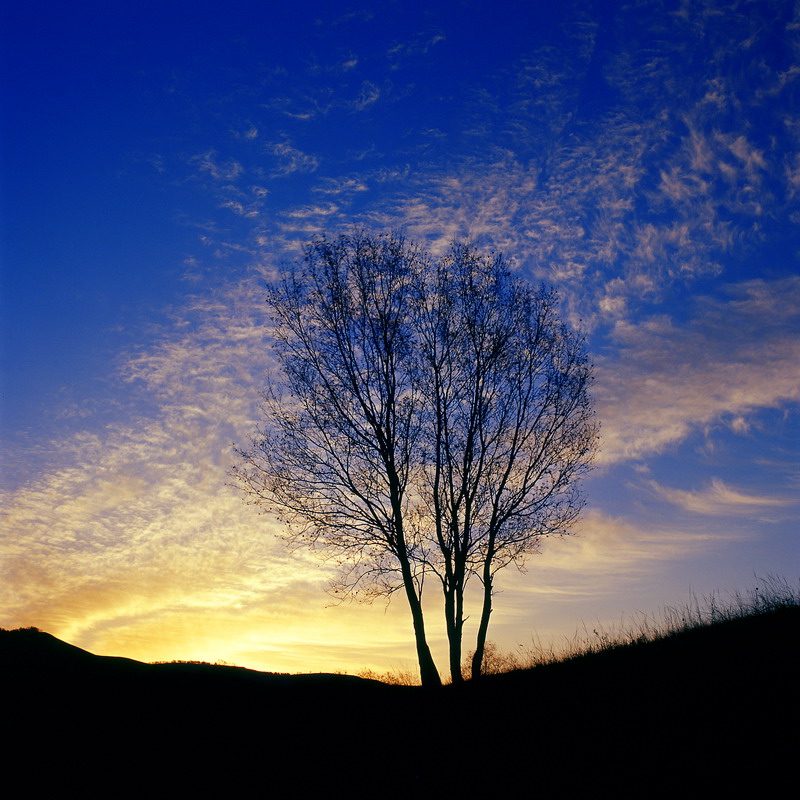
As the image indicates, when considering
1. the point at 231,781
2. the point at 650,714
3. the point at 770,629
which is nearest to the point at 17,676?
the point at 231,781

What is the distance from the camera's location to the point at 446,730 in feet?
40.6

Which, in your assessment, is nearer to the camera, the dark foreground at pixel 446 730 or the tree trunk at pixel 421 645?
the dark foreground at pixel 446 730

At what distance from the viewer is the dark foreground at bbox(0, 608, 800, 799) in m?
8.35

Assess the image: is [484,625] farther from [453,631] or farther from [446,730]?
[446,730]

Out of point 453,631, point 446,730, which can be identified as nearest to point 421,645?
point 453,631

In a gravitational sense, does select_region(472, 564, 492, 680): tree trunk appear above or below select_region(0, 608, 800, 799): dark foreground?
above

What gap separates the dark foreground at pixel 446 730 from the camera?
835cm

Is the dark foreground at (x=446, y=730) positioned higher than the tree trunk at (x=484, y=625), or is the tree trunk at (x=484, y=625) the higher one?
the tree trunk at (x=484, y=625)

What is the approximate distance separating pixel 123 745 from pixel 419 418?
12.2 metres

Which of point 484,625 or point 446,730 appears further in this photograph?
point 484,625

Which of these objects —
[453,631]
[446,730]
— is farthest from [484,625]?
[446,730]

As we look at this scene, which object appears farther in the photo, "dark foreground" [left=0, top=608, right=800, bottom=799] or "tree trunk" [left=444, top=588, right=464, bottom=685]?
"tree trunk" [left=444, top=588, right=464, bottom=685]

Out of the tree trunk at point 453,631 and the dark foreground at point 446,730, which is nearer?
the dark foreground at point 446,730

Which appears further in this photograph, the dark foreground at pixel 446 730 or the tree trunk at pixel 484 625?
the tree trunk at pixel 484 625
